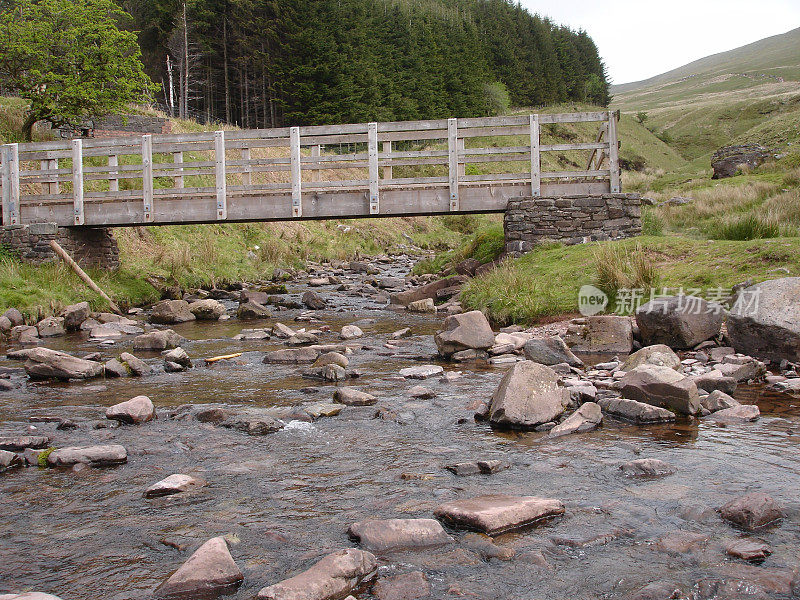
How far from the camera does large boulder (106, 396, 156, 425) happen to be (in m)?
7.11

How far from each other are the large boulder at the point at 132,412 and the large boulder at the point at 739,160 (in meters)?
27.0

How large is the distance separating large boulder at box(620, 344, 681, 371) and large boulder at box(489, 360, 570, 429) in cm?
160

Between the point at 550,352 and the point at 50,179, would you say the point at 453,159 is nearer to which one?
the point at 550,352

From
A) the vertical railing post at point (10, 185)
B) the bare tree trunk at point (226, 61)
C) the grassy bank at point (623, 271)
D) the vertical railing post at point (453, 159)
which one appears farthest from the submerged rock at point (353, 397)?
the bare tree trunk at point (226, 61)

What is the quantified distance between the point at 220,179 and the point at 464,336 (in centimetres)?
931

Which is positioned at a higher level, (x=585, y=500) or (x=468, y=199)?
(x=468, y=199)

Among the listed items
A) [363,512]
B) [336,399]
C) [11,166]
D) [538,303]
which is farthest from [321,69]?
[363,512]

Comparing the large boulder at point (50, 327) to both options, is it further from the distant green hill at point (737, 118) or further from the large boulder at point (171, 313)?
the distant green hill at point (737, 118)

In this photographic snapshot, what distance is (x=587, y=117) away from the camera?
637 inches

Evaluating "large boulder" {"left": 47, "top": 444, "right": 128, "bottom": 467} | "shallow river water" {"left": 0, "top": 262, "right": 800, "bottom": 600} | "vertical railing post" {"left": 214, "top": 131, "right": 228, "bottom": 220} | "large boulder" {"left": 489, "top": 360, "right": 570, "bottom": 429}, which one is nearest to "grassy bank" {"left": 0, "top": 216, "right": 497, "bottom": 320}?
"vertical railing post" {"left": 214, "top": 131, "right": 228, "bottom": 220}

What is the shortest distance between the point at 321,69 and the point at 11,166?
109ft

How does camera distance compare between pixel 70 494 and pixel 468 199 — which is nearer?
pixel 70 494

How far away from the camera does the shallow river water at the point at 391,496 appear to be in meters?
3.93

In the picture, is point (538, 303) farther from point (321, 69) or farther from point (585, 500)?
point (321, 69)
